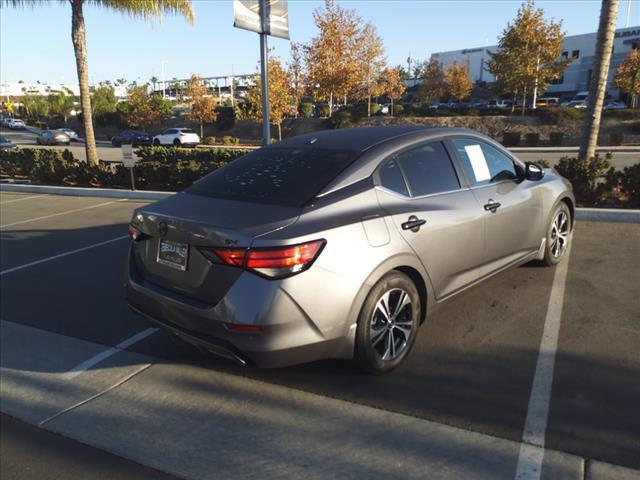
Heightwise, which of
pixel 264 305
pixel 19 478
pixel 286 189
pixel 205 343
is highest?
pixel 286 189

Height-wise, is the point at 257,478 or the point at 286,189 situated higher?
the point at 286,189

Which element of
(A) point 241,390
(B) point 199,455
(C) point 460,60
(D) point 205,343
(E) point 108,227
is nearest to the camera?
(B) point 199,455

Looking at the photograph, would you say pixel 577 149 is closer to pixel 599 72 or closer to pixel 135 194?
pixel 599 72

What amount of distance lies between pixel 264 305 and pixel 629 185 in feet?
24.0

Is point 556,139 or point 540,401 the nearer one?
point 540,401

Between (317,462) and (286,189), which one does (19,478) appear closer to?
(317,462)

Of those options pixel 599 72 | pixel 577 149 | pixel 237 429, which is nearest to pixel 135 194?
pixel 599 72

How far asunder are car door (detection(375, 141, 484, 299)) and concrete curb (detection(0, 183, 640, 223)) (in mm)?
4246

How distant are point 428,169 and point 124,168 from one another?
1124 cm

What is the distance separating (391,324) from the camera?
3.40 meters

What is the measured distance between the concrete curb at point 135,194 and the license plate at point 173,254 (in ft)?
18.4

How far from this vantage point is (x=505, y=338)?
389cm

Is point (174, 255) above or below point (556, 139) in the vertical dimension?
above

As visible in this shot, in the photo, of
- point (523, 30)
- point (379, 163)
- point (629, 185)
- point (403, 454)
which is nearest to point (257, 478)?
point (403, 454)
